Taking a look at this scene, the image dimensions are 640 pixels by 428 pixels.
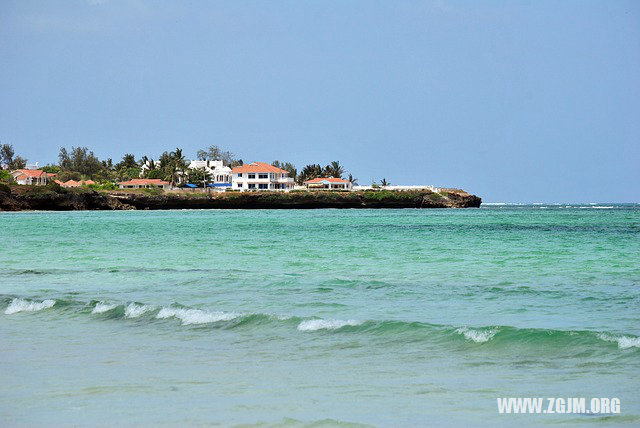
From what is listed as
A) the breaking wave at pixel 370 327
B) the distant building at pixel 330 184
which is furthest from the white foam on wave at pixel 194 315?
the distant building at pixel 330 184

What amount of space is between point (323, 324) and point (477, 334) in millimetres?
2467

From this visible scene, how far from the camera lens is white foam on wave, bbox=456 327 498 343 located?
447 inches

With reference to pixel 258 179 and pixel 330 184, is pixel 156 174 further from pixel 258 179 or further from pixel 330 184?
pixel 330 184

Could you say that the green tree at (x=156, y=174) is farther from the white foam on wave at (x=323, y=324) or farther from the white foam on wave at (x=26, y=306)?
the white foam on wave at (x=323, y=324)

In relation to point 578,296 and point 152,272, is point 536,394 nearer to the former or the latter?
point 578,296

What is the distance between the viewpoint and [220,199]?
13200cm

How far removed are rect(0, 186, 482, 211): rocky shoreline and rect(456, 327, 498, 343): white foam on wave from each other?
10775 cm

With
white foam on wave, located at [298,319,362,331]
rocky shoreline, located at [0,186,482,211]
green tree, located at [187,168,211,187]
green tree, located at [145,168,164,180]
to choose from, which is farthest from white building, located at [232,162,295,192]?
white foam on wave, located at [298,319,362,331]

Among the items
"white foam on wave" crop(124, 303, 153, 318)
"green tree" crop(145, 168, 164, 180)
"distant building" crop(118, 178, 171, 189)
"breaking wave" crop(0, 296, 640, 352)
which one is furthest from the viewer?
"green tree" crop(145, 168, 164, 180)

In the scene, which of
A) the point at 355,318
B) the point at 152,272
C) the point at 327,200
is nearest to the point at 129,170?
the point at 327,200

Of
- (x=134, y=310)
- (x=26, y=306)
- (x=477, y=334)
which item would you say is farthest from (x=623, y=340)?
(x=26, y=306)

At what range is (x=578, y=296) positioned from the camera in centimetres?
1642

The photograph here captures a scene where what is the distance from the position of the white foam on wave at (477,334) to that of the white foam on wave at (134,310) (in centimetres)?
582

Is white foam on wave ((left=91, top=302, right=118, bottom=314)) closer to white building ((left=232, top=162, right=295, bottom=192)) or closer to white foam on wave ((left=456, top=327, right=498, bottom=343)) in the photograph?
white foam on wave ((left=456, top=327, right=498, bottom=343))
